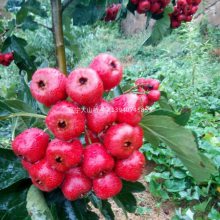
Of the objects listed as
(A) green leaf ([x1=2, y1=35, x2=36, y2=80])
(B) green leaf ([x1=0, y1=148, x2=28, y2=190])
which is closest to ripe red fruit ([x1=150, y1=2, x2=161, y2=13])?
(A) green leaf ([x1=2, y1=35, x2=36, y2=80])

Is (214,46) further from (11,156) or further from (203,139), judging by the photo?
(11,156)

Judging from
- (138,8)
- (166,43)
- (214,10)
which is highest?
(138,8)

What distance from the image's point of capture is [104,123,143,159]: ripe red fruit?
25.3 inches

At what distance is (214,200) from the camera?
2500mm

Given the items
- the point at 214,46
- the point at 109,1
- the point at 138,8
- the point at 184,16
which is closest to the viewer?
the point at 109,1

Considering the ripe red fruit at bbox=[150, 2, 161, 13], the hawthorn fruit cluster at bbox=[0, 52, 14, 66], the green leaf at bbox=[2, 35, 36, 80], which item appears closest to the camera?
the ripe red fruit at bbox=[150, 2, 161, 13]

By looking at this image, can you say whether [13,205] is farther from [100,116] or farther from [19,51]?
[19,51]

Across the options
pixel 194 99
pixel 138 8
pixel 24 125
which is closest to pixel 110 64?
pixel 24 125

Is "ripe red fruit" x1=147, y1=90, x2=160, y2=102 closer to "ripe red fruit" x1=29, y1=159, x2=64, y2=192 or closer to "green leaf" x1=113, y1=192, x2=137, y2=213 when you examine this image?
"green leaf" x1=113, y1=192, x2=137, y2=213

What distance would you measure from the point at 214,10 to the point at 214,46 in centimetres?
117

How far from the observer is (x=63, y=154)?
2.06 feet

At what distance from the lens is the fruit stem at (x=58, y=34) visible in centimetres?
82

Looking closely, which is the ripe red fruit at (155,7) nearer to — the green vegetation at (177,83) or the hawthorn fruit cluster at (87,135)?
the green vegetation at (177,83)

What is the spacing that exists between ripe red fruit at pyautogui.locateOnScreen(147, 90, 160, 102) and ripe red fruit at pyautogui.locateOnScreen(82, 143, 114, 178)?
33 cm
